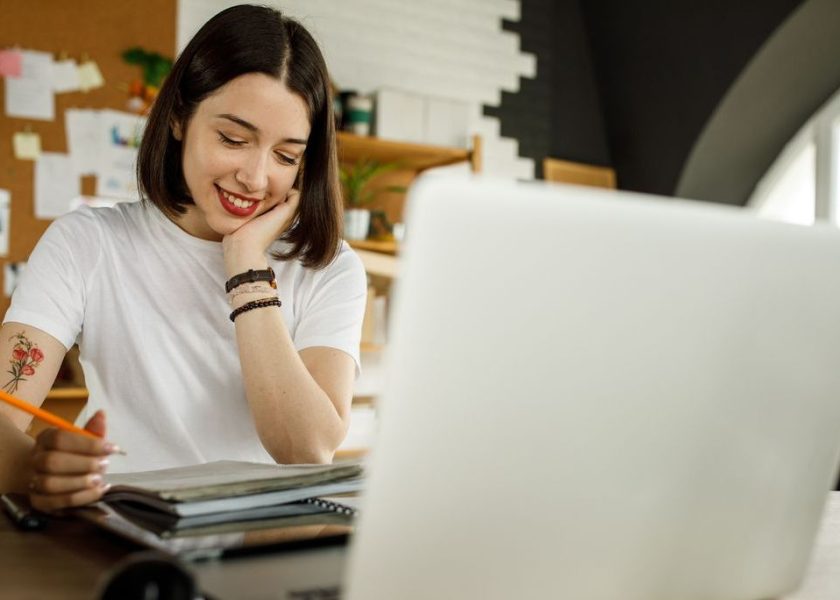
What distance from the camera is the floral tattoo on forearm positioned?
3.82 ft

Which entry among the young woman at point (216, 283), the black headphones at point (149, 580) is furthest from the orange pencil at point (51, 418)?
the young woman at point (216, 283)

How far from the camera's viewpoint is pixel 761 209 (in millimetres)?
3994

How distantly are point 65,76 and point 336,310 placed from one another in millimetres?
2239

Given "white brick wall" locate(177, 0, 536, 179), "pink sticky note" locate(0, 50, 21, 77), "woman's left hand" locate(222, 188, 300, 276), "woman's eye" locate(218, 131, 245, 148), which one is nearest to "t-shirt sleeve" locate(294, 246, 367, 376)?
"woman's left hand" locate(222, 188, 300, 276)

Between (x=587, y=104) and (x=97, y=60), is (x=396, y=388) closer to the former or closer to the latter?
(x=97, y=60)

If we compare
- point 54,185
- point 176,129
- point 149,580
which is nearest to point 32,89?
point 54,185

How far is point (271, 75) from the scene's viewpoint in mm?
1301

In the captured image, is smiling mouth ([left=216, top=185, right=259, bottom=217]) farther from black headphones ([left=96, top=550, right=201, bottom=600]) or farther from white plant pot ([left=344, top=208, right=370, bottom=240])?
→ white plant pot ([left=344, top=208, right=370, bottom=240])

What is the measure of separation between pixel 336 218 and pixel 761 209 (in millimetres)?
3049

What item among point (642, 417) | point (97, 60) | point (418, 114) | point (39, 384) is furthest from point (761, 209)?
point (642, 417)

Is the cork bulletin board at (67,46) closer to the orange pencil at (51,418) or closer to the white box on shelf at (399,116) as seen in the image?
A: the white box on shelf at (399,116)

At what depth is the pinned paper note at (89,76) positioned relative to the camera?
317cm

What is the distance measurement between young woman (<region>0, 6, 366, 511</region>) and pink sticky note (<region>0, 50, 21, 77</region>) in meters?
1.95

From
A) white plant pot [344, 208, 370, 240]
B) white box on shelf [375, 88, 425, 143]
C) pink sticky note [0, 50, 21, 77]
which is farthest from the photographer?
white box on shelf [375, 88, 425, 143]
